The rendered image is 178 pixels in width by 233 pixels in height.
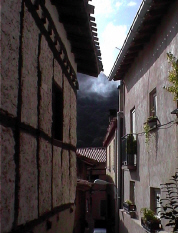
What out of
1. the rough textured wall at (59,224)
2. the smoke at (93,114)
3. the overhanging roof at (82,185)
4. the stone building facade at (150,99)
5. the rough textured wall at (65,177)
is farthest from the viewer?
the smoke at (93,114)

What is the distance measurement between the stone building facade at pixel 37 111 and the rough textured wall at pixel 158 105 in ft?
4.99

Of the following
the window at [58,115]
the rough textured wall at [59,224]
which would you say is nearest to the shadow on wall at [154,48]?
the window at [58,115]

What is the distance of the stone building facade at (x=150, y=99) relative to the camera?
813cm

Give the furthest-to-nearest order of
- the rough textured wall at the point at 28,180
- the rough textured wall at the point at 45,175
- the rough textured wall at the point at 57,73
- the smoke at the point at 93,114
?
the smoke at the point at 93,114
the rough textured wall at the point at 57,73
the rough textured wall at the point at 45,175
the rough textured wall at the point at 28,180

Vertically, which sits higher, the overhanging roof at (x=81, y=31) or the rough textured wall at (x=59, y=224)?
the overhanging roof at (x=81, y=31)

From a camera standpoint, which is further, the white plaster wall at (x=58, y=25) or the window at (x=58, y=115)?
the window at (x=58, y=115)

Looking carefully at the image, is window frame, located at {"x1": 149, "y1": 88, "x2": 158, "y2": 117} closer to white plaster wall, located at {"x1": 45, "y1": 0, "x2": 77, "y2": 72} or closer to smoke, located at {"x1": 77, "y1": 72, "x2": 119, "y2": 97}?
white plaster wall, located at {"x1": 45, "y1": 0, "x2": 77, "y2": 72}

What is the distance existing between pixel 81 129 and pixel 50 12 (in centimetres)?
4508

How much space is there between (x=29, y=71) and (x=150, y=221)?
17.3ft

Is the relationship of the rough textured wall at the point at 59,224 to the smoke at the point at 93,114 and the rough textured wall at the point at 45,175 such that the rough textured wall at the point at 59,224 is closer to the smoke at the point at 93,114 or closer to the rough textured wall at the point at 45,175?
the rough textured wall at the point at 45,175

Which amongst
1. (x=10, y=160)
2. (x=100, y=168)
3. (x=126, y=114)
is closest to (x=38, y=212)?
(x=10, y=160)

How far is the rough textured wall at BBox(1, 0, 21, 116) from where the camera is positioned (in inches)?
160

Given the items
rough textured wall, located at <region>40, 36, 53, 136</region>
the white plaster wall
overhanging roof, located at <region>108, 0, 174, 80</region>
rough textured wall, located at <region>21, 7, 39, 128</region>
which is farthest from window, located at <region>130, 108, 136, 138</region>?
rough textured wall, located at <region>21, 7, 39, 128</region>

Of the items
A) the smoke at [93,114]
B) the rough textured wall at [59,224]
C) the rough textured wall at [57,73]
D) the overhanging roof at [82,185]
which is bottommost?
the rough textured wall at [59,224]
